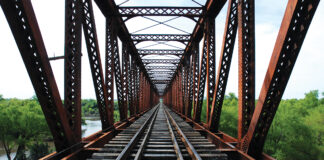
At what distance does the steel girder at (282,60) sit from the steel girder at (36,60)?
3952 millimetres

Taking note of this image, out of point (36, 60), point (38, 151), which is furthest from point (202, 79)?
point (38, 151)

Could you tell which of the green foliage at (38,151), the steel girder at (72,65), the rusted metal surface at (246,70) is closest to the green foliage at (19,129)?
the green foliage at (38,151)

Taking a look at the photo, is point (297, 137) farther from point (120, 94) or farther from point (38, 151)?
point (38, 151)

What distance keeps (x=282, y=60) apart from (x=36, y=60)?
4298 millimetres

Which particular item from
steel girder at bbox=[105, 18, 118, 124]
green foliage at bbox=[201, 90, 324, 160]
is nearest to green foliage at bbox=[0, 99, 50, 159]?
steel girder at bbox=[105, 18, 118, 124]

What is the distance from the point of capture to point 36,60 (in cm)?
351

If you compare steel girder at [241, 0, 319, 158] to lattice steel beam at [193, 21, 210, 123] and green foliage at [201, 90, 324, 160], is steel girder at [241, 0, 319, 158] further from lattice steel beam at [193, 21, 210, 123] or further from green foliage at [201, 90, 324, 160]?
green foliage at [201, 90, 324, 160]

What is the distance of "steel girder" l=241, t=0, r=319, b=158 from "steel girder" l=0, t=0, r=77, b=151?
3.95 metres

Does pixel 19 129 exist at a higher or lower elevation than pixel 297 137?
higher

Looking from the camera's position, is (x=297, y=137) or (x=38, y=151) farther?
(x=38, y=151)

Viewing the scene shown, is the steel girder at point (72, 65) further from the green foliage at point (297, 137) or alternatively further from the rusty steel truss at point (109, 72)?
the green foliage at point (297, 137)

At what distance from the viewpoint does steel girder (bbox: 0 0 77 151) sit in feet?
10.4

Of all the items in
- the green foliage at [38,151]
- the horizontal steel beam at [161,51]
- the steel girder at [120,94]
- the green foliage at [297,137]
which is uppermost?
the horizontal steel beam at [161,51]

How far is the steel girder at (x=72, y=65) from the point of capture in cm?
453
